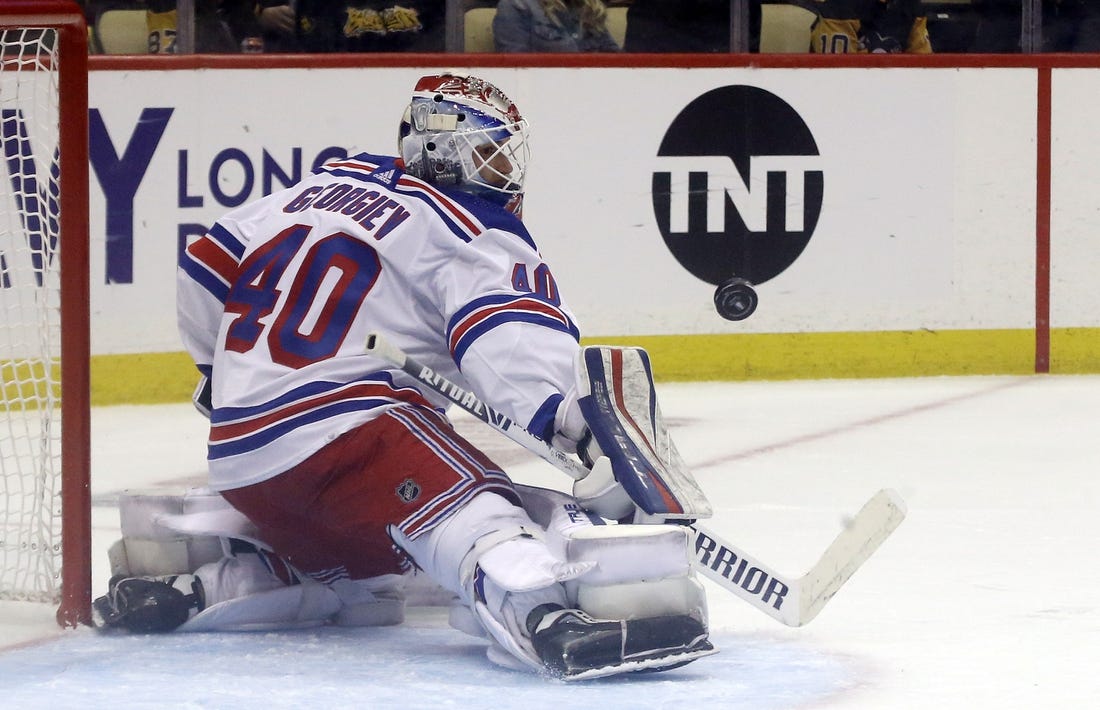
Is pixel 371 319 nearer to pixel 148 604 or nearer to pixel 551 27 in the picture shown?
pixel 148 604

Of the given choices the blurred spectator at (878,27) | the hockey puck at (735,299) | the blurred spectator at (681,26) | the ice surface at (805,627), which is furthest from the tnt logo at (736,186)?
the ice surface at (805,627)

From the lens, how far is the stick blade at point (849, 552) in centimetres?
230

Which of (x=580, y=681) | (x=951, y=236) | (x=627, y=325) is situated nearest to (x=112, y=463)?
(x=627, y=325)

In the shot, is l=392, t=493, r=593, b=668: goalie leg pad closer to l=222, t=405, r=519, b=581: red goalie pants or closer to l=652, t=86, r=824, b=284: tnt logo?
l=222, t=405, r=519, b=581: red goalie pants

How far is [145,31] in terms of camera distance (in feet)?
18.0

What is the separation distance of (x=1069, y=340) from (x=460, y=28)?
7.09 ft

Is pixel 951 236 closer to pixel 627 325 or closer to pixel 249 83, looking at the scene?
pixel 627 325

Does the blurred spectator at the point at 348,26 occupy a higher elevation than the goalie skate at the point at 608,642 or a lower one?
higher

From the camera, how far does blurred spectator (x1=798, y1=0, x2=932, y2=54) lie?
592cm

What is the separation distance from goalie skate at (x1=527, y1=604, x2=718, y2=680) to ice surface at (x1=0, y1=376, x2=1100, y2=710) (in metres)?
0.03

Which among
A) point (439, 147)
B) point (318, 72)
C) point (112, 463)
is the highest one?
point (318, 72)

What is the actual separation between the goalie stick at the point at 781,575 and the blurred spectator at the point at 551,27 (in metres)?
3.45

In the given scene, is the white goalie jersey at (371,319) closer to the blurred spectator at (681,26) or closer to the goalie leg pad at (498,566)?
the goalie leg pad at (498,566)

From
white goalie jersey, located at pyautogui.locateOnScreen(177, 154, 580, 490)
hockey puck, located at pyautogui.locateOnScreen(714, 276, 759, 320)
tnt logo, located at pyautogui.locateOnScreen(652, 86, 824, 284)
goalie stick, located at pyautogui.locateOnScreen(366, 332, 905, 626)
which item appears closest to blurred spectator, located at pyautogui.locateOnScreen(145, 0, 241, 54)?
tnt logo, located at pyautogui.locateOnScreen(652, 86, 824, 284)
